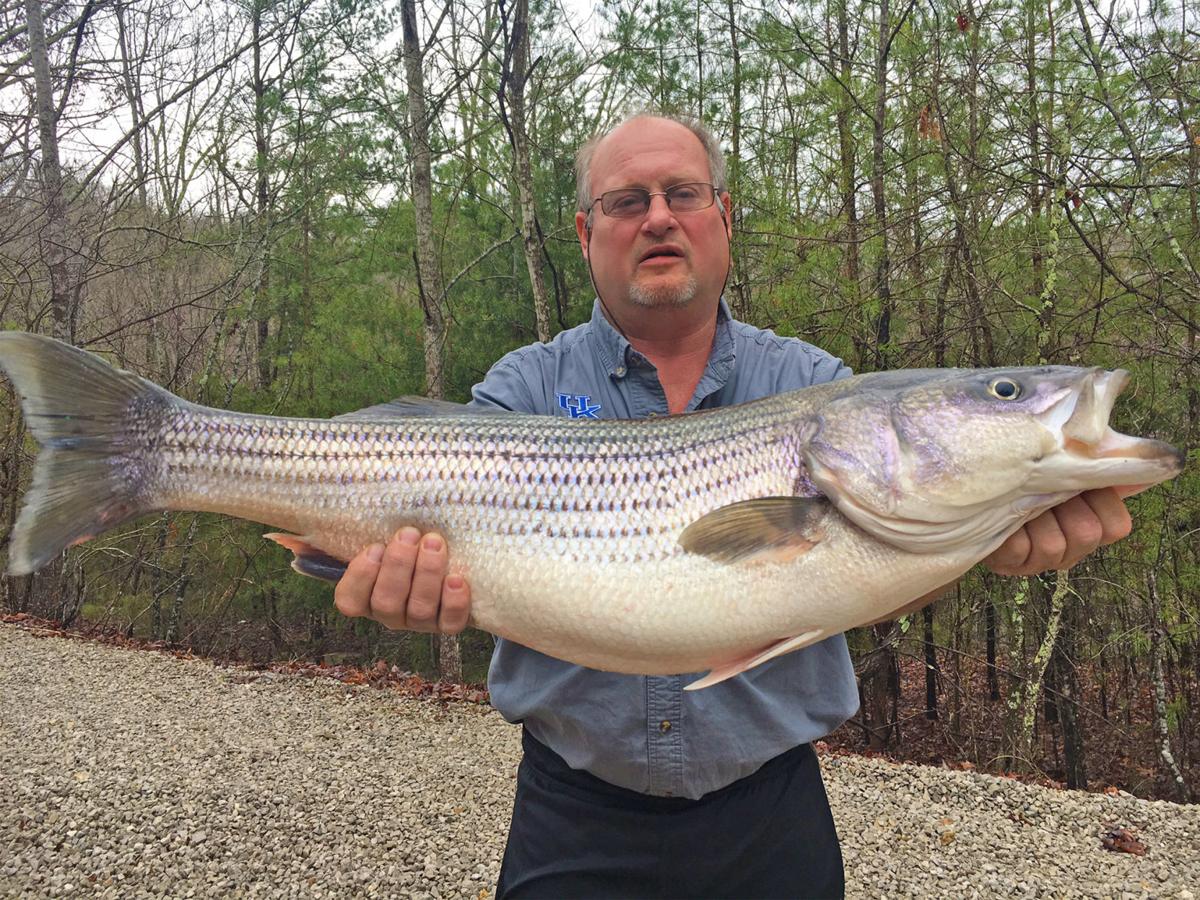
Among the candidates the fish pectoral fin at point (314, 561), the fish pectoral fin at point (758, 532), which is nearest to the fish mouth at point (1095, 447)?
the fish pectoral fin at point (758, 532)

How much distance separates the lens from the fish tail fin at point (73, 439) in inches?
89.9

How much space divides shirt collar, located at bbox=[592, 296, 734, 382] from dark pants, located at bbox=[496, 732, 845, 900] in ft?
4.62

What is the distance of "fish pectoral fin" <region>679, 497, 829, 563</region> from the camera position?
2234 millimetres

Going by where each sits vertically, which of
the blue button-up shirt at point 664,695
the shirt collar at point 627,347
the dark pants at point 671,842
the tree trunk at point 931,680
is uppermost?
the shirt collar at point 627,347

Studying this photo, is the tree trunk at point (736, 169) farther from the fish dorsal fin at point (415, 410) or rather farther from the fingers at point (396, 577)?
the fingers at point (396, 577)

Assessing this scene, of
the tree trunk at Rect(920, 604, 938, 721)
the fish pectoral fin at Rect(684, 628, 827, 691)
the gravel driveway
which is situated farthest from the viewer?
the tree trunk at Rect(920, 604, 938, 721)

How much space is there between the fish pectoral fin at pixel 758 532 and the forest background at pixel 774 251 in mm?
4359

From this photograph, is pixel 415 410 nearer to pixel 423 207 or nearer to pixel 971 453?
pixel 971 453

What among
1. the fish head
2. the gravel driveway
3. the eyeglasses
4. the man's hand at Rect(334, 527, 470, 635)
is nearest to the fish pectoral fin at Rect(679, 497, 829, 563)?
the fish head

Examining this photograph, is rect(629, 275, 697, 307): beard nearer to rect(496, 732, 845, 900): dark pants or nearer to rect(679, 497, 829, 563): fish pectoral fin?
rect(679, 497, 829, 563): fish pectoral fin

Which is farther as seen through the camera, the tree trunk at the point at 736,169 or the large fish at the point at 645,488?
the tree trunk at the point at 736,169

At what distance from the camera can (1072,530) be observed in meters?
2.25

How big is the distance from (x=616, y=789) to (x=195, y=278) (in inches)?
690

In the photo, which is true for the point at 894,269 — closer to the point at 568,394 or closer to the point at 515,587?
the point at 568,394
